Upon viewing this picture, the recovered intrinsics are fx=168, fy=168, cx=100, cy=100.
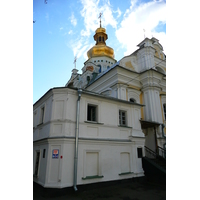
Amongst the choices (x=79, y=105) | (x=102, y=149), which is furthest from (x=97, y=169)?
(x=79, y=105)

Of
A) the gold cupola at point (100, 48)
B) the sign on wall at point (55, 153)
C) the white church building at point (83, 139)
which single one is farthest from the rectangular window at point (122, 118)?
the gold cupola at point (100, 48)

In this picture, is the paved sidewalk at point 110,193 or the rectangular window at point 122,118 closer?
the paved sidewalk at point 110,193

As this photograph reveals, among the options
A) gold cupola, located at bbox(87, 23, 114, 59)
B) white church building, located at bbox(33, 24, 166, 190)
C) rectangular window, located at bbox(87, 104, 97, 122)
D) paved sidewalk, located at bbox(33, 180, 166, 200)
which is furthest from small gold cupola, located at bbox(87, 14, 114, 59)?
paved sidewalk, located at bbox(33, 180, 166, 200)

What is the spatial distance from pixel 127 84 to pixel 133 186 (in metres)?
9.68

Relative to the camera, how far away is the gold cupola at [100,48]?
3111 centimetres

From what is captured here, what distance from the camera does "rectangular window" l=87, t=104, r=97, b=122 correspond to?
9.05 meters

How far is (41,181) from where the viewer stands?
7379 mm

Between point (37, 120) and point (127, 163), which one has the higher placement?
point (37, 120)

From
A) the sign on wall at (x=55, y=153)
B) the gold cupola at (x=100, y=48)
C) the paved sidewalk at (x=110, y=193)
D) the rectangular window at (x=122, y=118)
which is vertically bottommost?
the paved sidewalk at (x=110, y=193)

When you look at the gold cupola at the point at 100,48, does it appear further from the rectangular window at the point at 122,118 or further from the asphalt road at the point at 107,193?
the asphalt road at the point at 107,193

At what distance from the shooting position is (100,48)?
31.4 m

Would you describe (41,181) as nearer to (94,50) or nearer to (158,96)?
(158,96)

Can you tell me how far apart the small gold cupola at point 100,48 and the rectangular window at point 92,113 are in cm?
2332

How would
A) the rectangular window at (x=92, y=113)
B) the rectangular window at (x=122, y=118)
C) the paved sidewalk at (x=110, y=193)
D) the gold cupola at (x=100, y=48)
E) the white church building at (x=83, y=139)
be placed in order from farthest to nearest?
1. the gold cupola at (x=100, y=48)
2. the rectangular window at (x=122, y=118)
3. the rectangular window at (x=92, y=113)
4. the white church building at (x=83, y=139)
5. the paved sidewalk at (x=110, y=193)
